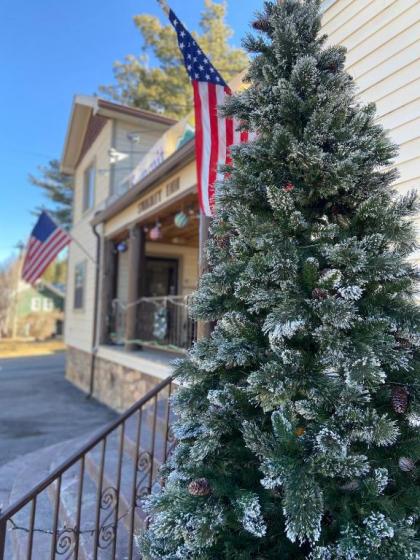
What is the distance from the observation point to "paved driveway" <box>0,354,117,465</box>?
253 inches

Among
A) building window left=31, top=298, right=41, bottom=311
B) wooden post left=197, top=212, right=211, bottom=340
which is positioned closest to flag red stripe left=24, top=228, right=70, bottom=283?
wooden post left=197, top=212, right=211, bottom=340

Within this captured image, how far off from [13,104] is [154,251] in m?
14.9

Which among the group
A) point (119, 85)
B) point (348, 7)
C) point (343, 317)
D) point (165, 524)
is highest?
point (119, 85)

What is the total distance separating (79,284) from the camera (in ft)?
38.5

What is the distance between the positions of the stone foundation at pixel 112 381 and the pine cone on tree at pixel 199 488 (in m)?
4.84

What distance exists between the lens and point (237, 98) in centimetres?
200

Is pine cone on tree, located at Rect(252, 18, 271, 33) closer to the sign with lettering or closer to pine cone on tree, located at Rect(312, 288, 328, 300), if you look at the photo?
pine cone on tree, located at Rect(312, 288, 328, 300)

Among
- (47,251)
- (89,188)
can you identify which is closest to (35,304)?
(89,188)

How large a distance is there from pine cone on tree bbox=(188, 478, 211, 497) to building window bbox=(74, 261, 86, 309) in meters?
9.94

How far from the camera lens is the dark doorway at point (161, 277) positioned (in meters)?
11.0

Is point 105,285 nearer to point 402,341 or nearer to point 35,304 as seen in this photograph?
point 402,341

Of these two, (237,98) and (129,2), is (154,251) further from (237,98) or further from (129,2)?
(237,98)

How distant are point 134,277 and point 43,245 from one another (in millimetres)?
2157

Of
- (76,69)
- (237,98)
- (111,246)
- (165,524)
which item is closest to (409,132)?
(237,98)
